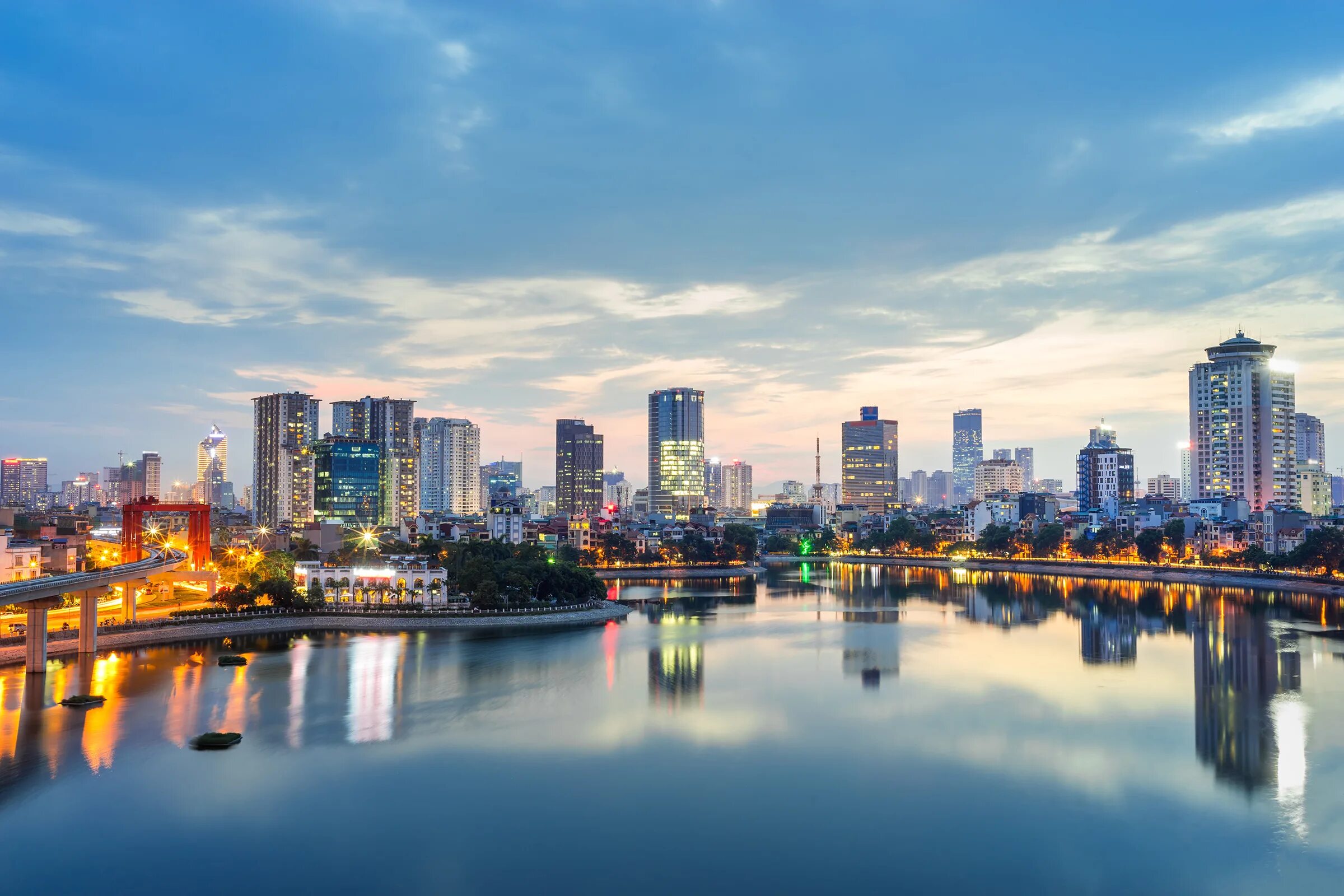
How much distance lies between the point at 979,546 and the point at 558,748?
3287 inches

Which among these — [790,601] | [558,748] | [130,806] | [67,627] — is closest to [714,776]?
[558,748]

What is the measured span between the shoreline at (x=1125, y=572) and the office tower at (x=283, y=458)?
218 feet

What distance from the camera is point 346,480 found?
117 m

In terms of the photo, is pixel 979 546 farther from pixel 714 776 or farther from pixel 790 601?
pixel 714 776

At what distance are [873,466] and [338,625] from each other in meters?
163

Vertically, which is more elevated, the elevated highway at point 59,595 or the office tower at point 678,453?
the office tower at point 678,453

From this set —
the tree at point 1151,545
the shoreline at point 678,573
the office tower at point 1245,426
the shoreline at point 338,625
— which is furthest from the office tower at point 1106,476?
the shoreline at point 338,625

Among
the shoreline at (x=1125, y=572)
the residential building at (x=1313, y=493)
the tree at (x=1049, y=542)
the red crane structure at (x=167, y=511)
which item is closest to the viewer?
the red crane structure at (x=167, y=511)

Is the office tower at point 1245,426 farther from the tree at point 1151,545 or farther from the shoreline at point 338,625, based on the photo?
the shoreline at point 338,625

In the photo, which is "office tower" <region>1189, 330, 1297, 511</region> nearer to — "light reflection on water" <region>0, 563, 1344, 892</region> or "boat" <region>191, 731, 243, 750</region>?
"light reflection on water" <region>0, 563, 1344, 892</region>

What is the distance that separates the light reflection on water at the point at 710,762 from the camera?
16.6m

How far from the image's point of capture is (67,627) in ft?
115

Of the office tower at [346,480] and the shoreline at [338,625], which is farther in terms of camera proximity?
the office tower at [346,480]

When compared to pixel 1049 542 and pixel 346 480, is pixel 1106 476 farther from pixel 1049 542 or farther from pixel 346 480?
pixel 346 480
